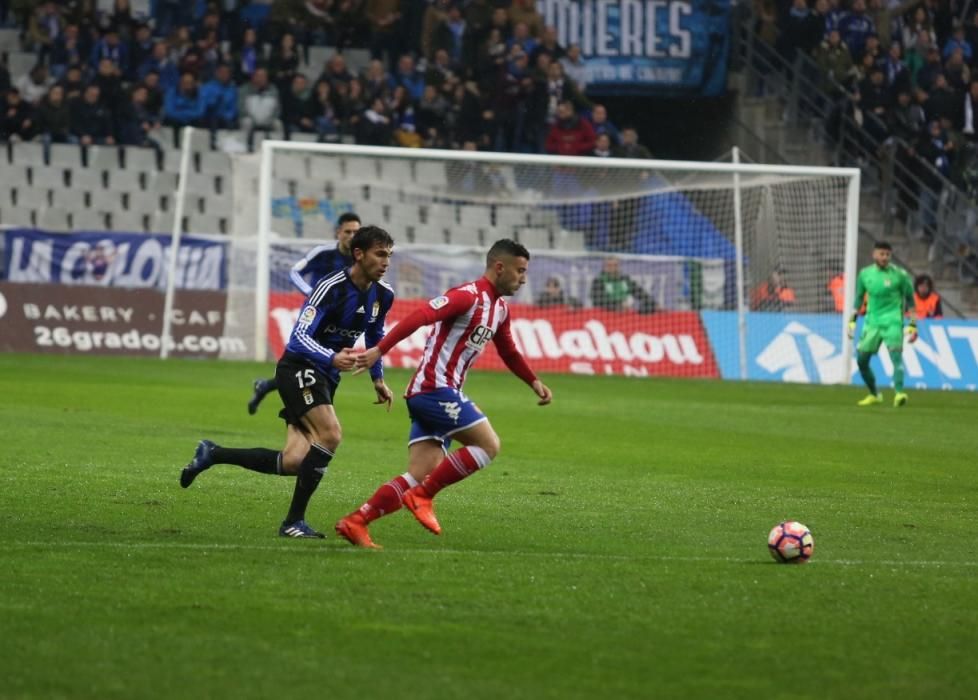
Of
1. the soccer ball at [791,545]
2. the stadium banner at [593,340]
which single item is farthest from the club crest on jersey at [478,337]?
the stadium banner at [593,340]

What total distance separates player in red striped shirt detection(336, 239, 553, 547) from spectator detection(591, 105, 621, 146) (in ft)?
66.9

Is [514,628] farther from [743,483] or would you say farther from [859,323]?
[859,323]

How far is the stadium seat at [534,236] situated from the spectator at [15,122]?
836cm

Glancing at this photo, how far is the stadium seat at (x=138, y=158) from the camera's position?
88.7ft

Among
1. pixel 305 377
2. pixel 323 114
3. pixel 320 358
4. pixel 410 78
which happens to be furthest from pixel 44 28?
pixel 320 358

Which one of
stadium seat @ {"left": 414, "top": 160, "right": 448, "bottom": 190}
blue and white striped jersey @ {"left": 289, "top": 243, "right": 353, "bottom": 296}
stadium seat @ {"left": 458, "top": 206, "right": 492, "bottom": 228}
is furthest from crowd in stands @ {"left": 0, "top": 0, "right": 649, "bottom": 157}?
blue and white striped jersey @ {"left": 289, "top": 243, "right": 353, "bottom": 296}

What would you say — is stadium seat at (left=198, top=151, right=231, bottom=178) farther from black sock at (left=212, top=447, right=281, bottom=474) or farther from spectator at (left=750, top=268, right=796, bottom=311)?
black sock at (left=212, top=447, right=281, bottom=474)

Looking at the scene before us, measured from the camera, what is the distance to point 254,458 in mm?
8914

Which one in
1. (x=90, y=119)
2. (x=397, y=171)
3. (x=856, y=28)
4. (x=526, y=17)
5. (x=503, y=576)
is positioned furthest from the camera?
(x=856, y=28)

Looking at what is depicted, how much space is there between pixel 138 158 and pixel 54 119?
151 centimetres

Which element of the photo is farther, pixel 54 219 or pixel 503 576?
pixel 54 219

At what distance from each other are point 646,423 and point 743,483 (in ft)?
17.0

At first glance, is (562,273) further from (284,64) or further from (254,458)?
(254,458)

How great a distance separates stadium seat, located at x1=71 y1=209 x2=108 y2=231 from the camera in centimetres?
2728
